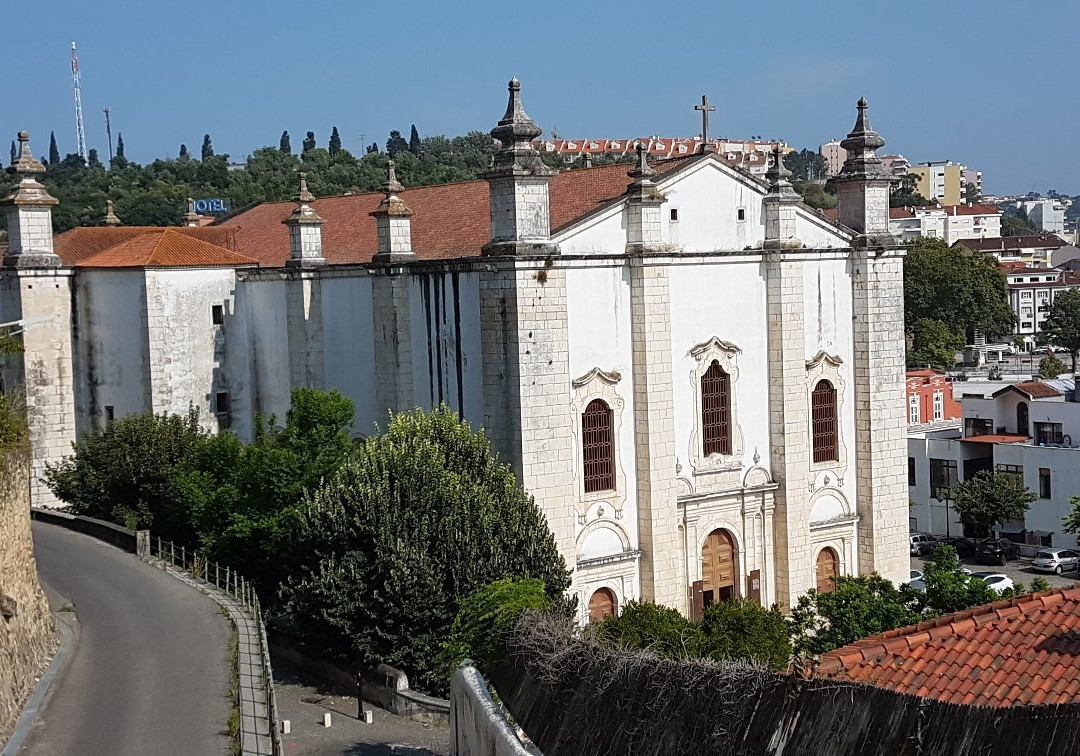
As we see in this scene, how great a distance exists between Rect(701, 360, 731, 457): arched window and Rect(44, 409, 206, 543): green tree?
535 inches

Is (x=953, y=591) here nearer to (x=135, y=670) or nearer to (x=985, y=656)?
(x=985, y=656)

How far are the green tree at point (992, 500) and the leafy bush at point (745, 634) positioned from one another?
22894mm

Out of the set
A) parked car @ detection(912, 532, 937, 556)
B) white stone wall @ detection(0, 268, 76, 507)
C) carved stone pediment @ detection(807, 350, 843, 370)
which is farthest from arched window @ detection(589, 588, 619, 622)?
parked car @ detection(912, 532, 937, 556)

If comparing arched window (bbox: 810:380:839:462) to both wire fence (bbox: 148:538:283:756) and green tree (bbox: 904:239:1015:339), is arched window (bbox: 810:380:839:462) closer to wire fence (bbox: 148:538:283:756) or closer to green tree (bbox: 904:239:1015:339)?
wire fence (bbox: 148:538:283:756)

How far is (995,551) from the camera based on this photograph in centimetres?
4831

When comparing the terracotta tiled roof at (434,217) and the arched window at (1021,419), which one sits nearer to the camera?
the terracotta tiled roof at (434,217)

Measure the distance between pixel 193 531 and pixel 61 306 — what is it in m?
8.60

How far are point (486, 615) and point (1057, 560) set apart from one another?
28.6 meters

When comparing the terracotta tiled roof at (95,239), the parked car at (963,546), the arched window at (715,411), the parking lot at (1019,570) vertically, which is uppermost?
the terracotta tiled roof at (95,239)

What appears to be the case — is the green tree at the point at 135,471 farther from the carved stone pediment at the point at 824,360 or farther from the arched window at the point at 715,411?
the carved stone pediment at the point at 824,360

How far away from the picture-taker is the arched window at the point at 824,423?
3522 cm

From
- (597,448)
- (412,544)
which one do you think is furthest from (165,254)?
(412,544)

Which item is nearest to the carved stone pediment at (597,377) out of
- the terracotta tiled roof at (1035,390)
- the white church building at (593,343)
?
the white church building at (593,343)

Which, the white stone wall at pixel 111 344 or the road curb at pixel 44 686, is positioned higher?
the white stone wall at pixel 111 344
